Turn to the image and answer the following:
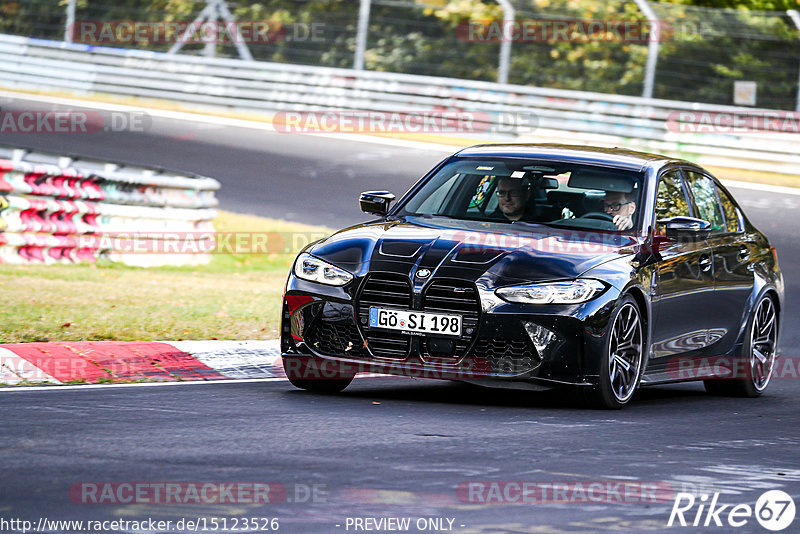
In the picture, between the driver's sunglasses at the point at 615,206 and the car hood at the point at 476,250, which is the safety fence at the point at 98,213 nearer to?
the car hood at the point at 476,250

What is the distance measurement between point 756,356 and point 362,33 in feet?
56.6

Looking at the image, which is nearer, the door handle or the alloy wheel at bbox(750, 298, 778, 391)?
the door handle

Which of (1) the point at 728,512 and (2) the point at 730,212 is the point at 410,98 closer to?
(2) the point at 730,212

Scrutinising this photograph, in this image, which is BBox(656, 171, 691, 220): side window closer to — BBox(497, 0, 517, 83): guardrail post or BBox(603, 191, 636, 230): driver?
BBox(603, 191, 636, 230): driver

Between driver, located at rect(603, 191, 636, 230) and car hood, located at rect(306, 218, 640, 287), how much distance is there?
185 mm

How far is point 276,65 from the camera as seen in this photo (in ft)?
90.2

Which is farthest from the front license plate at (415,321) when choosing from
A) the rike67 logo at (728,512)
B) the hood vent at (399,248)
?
the rike67 logo at (728,512)

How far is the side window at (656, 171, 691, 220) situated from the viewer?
9.54 meters

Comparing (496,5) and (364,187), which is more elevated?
(496,5)

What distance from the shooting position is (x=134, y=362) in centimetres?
948

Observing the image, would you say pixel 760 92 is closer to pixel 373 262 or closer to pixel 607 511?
pixel 373 262

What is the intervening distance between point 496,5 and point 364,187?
5.75 metres

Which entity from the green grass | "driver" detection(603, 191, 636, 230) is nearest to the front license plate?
"driver" detection(603, 191, 636, 230)

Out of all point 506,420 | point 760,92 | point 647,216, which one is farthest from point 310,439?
point 760,92
